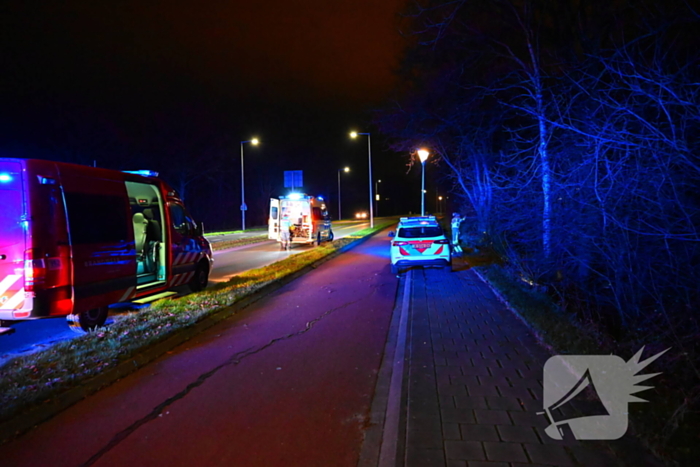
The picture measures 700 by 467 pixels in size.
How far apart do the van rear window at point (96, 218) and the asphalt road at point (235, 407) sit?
2220 mm

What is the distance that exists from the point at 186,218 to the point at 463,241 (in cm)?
1814

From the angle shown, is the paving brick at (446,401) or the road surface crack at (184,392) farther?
the paving brick at (446,401)

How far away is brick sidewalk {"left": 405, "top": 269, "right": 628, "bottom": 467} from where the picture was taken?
11.6 feet

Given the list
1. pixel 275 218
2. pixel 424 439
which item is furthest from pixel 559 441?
pixel 275 218

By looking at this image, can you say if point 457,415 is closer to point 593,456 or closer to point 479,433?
point 479,433

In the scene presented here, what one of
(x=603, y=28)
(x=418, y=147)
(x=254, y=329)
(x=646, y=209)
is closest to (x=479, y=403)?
(x=646, y=209)

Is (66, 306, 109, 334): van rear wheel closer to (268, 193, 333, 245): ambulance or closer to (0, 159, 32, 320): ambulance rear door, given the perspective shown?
(0, 159, 32, 320): ambulance rear door

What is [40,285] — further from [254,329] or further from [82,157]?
[82,157]

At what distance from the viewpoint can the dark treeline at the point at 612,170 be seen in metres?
4.89

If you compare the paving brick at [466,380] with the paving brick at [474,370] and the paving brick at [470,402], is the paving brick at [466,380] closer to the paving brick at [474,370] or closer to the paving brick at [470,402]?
the paving brick at [474,370]

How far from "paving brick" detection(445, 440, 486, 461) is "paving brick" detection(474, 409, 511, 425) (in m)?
0.41

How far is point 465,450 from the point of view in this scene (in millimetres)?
3625

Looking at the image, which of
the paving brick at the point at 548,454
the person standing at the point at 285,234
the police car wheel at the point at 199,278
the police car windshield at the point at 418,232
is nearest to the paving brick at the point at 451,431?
the paving brick at the point at 548,454

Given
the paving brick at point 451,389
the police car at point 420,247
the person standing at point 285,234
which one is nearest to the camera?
the paving brick at point 451,389
